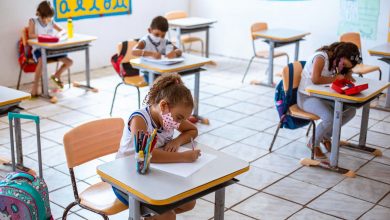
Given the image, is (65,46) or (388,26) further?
(388,26)

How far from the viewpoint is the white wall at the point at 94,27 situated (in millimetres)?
6258

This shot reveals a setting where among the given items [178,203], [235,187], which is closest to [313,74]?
[235,187]

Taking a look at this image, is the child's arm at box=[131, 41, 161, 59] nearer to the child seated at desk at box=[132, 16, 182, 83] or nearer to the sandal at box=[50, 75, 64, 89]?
the child seated at desk at box=[132, 16, 182, 83]

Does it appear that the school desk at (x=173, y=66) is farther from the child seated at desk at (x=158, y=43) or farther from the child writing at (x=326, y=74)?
the child writing at (x=326, y=74)

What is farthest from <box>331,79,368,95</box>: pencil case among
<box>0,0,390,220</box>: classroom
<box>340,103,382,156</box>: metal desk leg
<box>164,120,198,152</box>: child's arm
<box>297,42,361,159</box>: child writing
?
<box>164,120,198,152</box>: child's arm

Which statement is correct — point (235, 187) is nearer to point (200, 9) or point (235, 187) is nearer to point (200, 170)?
point (200, 170)

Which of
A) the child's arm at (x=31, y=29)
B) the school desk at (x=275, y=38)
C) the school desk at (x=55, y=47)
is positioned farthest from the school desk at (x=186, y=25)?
the child's arm at (x=31, y=29)

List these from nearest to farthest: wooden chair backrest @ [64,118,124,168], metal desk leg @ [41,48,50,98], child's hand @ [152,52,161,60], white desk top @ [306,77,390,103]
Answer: wooden chair backrest @ [64,118,124,168] → white desk top @ [306,77,390,103] → child's hand @ [152,52,161,60] → metal desk leg @ [41,48,50,98]

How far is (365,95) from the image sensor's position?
3.89 metres

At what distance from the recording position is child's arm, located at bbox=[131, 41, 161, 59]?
4832mm

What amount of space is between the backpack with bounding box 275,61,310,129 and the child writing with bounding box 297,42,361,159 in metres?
0.06

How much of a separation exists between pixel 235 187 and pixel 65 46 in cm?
279

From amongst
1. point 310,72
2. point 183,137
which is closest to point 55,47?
point 310,72

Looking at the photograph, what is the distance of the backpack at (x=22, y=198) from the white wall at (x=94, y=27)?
4.21 m
